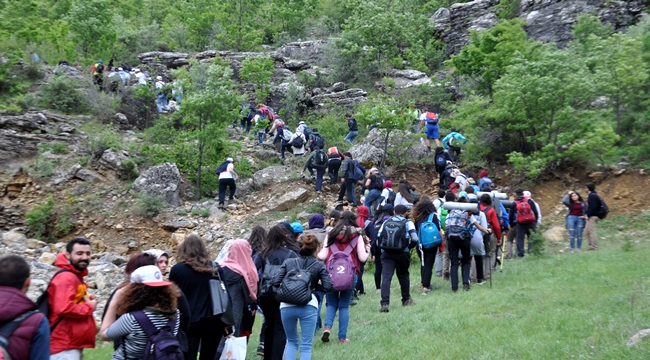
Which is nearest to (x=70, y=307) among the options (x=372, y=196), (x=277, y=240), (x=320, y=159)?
(x=277, y=240)

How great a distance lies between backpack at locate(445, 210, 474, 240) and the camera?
398 inches

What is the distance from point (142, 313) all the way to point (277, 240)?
9.17ft

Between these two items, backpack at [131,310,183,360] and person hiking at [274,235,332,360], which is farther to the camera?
person hiking at [274,235,332,360]

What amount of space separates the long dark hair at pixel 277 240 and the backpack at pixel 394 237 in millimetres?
2265

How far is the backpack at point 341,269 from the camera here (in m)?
7.57

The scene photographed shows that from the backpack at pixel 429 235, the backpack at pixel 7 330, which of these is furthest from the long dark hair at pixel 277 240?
the backpack at pixel 429 235

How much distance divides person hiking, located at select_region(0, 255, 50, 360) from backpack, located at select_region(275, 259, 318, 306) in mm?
2784

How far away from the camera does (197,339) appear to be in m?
5.82

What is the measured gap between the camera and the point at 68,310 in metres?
4.74

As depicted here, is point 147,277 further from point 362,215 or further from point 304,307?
point 362,215

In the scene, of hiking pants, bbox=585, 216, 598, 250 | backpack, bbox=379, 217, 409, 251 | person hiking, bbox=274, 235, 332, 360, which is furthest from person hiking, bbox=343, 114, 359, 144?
person hiking, bbox=274, 235, 332, 360

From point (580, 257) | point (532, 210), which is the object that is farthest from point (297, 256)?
point (532, 210)

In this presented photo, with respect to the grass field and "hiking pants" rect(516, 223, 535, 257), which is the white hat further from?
"hiking pants" rect(516, 223, 535, 257)

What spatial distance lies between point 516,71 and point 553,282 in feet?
37.8
